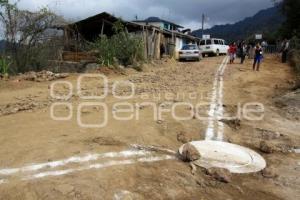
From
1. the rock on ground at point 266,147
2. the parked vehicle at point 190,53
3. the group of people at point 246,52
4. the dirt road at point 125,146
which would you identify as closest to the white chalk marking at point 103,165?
the dirt road at point 125,146

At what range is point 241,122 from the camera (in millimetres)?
7918

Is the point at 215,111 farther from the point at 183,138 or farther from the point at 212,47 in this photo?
the point at 212,47

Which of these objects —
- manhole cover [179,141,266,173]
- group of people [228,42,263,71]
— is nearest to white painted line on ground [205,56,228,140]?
manhole cover [179,141,266,173]

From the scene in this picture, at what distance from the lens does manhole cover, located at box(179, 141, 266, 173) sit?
214 inches

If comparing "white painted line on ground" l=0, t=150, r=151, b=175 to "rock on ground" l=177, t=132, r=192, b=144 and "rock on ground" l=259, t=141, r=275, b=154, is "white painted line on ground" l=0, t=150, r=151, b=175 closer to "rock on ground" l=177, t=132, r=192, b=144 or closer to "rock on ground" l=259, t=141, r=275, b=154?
"rock on ground" l=177, t=132, r=192, b=144

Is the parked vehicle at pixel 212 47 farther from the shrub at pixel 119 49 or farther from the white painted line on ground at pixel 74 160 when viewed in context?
the white painted line on ground at pixel 74 160

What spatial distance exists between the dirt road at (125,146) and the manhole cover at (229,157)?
0.59 ft

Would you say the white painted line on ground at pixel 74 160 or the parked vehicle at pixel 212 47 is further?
the parked vehicle at pixel 212 47

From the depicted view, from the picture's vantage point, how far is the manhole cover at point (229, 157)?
17.8 ft

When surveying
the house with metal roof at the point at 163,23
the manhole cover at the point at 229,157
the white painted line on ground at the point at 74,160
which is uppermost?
the house with metal roof at the point at 163,23

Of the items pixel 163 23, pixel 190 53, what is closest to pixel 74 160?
pixel 190 53

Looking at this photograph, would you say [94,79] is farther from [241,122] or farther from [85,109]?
[241,122]

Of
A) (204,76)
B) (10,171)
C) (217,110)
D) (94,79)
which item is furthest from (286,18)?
(10,171)

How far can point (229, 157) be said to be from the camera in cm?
575
